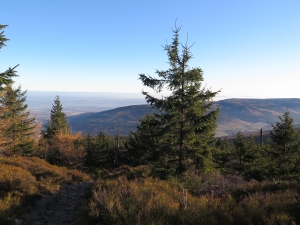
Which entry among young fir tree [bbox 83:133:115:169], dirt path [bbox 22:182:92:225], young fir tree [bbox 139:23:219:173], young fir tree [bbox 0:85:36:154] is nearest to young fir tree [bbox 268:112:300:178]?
young fir tree [bbox 139:23:219:173]

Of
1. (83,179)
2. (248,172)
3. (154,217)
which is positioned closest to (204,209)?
(154,217)

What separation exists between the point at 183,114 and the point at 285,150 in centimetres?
1420

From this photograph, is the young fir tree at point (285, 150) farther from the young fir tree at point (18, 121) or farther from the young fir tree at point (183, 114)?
the young fir tree at point (18, 121)

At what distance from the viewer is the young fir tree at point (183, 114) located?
10922 millimetres

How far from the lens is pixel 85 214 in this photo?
6.70 meters

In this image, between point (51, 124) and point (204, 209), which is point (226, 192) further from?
point (51, 124)

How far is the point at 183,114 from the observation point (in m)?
11.2

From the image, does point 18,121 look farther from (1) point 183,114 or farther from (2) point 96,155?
(1) point 183,114

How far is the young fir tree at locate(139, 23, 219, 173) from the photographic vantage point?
10922 mm

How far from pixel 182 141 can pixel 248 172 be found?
1553 cm

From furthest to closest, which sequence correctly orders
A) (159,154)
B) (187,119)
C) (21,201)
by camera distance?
1. (159,154)
2. (187,119)
3. (21,201)

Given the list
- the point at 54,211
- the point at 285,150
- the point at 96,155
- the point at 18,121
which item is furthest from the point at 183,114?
the point at 96,155

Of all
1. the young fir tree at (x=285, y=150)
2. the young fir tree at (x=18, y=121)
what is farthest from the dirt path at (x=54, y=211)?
the young fir tree at (x=285, y=150)

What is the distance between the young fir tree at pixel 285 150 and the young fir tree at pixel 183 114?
12224 mm
